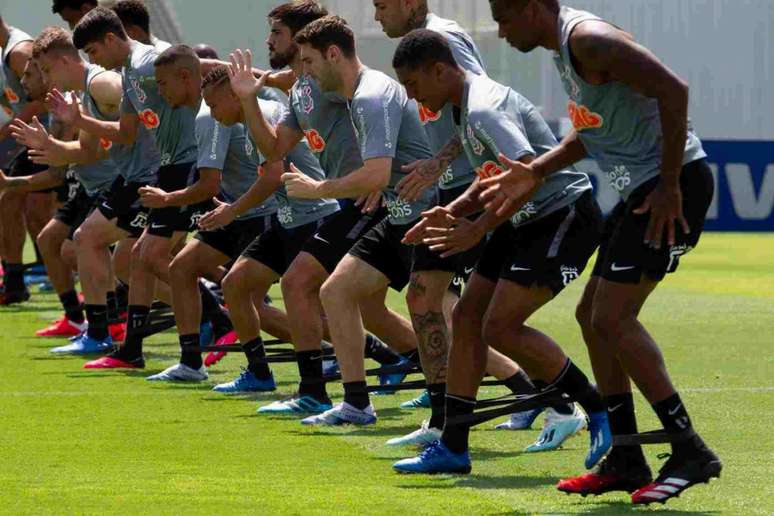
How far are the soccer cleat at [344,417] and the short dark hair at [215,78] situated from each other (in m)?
2.48

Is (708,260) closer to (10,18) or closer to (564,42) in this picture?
(10,18)

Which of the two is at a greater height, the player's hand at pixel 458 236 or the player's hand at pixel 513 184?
the player's hand at pixel 513 184

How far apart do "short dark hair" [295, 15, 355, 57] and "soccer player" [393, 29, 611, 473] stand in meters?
1.22

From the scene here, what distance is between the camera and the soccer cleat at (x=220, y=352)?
12.6 meters

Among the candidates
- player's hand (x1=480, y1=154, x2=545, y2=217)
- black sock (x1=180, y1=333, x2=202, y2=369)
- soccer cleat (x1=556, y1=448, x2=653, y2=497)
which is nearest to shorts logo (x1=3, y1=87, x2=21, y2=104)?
black sock (x1=180, y1=333, x2=202, y2=369)

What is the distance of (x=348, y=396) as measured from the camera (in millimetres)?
9539

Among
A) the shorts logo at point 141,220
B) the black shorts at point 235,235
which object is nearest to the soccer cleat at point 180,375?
the black shorts at point 235,235

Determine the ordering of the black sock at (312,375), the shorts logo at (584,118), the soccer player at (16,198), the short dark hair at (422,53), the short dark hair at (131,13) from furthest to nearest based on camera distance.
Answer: the soccer player at (16,198)
the short dark hair at (131,13)
the black sock at (312,375)
the short dark hair at (422,53)
the shorts logo at (584,118)

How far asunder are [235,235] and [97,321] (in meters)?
2.48

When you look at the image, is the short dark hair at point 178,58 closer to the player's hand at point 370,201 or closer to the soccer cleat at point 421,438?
the player's hand at point 370,201

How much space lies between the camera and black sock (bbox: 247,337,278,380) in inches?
446

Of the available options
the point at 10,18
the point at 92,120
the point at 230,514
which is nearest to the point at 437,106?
the point at 230,514

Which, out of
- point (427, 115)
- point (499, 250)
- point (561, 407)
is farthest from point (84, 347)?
point (499, 250)

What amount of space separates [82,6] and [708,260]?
12192mm
